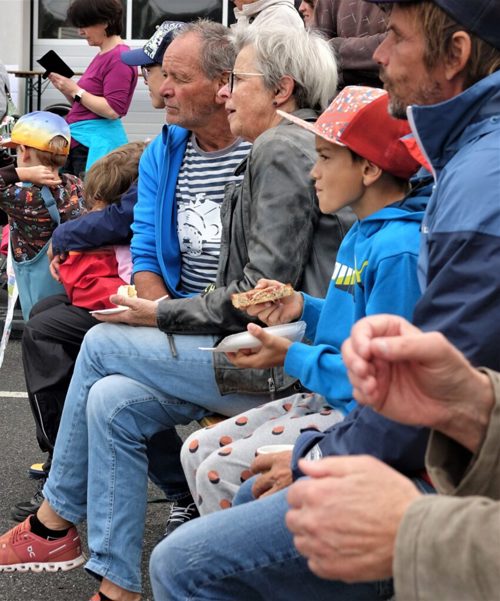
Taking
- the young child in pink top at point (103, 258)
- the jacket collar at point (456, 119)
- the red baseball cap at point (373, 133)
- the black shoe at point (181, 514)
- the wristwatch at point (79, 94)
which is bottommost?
the black shoe at point (181, 514)

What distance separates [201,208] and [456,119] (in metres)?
1.62

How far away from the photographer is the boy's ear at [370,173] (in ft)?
8.20

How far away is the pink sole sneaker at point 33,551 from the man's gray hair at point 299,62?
1.57 meters

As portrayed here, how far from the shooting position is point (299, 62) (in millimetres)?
3172

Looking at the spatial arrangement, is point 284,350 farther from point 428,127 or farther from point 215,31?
point 215,31

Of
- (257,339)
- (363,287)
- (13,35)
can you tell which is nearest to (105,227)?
(257,339)

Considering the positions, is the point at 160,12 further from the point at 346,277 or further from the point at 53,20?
the point at 346,277

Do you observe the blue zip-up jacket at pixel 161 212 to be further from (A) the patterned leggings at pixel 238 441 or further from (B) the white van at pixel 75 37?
(B) the white van at pixel 75 37

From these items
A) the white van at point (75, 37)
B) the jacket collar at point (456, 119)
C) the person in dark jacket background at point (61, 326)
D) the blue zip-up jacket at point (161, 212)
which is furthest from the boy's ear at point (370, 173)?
the white van at point (75, 37)

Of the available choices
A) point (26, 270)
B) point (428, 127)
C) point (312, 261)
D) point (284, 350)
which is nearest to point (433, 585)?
point (428, 127)

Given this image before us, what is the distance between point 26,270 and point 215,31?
4.74 feet

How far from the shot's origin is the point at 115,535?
3.06 m

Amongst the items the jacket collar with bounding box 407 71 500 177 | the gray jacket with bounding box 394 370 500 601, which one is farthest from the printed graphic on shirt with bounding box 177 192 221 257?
the gray jacket with bounding box 394 370 500 601

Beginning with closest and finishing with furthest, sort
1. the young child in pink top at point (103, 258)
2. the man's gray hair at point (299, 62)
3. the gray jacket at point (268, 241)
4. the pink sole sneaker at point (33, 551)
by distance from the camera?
the gray jacket at point (268, 241)
the man's gray hair at point (299, 62)
the pink sole sneaker at point (33, 551)
the young child in pink top at point (103, 258)
